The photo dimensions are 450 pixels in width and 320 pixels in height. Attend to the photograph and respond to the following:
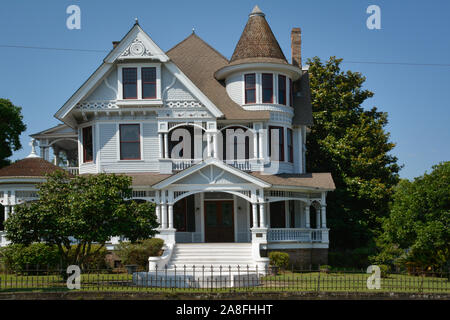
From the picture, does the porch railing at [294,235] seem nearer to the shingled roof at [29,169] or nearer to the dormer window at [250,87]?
the dormer window at [250,87]

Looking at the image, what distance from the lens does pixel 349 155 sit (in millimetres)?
38250

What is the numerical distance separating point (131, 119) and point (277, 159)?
807 cm

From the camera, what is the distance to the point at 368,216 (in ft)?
123

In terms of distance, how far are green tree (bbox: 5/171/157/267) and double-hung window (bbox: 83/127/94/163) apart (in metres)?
10.5

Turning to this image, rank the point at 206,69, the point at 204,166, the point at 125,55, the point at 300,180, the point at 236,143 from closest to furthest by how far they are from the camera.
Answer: the point at 204,166
the point at 125,55
the point at 300,180
the point at 236,143
the point at 206,69

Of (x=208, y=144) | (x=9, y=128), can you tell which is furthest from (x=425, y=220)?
(x=9, y=128)

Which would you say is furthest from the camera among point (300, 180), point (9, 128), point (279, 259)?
point (9, 128)

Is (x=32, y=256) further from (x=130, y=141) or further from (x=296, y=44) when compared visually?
(x=296, y=44)

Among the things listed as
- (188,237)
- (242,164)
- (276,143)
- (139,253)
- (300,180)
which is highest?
(276,143)

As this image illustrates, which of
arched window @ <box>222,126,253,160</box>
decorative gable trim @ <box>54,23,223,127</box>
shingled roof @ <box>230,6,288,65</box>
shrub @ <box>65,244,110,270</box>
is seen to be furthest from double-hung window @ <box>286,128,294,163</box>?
shrub @ <box>65,244,110,270</box>

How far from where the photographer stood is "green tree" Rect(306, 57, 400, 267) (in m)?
37.0

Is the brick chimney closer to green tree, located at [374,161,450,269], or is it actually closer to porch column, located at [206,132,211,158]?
porch column, located at [206,132,211,158]

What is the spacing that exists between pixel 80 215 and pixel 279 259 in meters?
10.7

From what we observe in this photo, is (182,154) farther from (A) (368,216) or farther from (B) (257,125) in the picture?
(A) (368,216)
